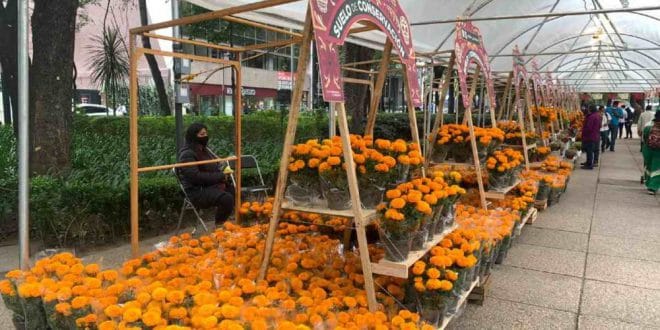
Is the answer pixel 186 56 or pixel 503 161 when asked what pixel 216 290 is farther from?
pixel 503 161

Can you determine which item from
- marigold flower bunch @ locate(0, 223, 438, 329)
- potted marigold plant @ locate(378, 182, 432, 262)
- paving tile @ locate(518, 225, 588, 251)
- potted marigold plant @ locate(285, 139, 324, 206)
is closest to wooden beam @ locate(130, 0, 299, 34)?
potted marigold plant @ locate(285, 139, 324, 206)

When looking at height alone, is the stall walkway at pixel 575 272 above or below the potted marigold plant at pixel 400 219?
below

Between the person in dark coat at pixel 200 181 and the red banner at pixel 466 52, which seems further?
the red banner at pixel 466 52

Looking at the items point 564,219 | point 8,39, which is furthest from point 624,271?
point 8,39

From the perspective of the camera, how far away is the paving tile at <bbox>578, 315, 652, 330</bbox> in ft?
10.7

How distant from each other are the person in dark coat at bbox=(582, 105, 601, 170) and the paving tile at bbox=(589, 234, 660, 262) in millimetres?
6390

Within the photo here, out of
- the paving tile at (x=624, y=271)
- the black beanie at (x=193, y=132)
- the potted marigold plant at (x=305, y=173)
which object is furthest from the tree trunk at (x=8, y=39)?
the paving tile at (x=624, y=271)

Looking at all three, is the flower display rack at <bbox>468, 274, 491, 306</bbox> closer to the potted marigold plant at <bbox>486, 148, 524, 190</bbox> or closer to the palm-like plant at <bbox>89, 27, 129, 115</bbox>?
the potted marigold plant at <bbox>486, 148, 524, 190</bbox>

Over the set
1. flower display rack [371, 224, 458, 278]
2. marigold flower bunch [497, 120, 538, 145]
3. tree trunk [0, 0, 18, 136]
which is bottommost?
flower display rack [371, 224, 458, 278]

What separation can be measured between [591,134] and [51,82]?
10.6 meters

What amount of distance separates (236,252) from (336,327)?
1.22 m

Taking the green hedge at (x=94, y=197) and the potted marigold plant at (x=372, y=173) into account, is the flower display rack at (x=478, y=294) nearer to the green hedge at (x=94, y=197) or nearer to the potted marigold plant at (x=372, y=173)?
the potted marigold plant at (x=372, y=173)

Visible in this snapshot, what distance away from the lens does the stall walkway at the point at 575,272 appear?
11.1 feet

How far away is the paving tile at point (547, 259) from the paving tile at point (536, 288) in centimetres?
15
